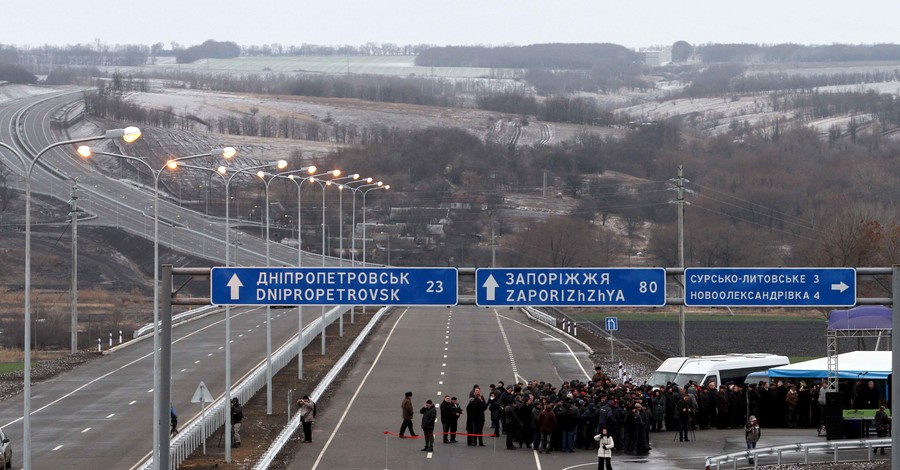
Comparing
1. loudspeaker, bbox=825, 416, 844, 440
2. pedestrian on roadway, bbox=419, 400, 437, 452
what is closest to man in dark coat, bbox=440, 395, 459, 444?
pedestrian on roadway, bbox=419, 400, 437, 452

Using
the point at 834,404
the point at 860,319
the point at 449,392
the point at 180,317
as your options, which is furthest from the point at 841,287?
the point at 180,317

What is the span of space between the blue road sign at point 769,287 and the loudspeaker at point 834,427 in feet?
29.2

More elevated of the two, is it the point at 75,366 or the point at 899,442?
the point at 899,442

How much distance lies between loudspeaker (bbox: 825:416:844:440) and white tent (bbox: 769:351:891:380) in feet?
9.15

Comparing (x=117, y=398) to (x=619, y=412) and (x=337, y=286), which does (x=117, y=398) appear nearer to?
(x=619, y=412)

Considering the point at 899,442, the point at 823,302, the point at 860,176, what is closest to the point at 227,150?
the point at 823,302

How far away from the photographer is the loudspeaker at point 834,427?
33812 mm

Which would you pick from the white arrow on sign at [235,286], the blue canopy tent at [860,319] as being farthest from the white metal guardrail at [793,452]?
the white arrow on sign at [235,286]

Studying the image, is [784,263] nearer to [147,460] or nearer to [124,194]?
[124,194]

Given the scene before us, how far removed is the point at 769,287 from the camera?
2594 cm

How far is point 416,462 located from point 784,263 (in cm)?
8835

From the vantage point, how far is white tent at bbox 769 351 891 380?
36.3 meters

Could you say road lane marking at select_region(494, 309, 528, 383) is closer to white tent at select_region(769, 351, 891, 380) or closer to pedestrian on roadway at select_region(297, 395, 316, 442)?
white tent at select_region(769, 351, 891, 380)

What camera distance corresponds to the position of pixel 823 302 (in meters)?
25.8
